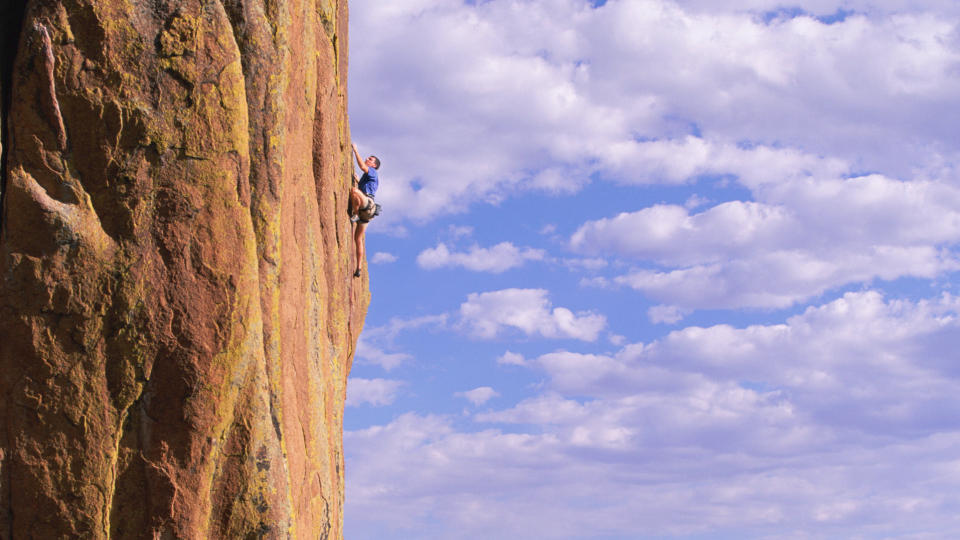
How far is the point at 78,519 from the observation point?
1059 centimetres

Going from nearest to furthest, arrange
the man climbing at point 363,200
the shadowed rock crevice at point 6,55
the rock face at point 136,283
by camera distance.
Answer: the rock face at point 136,283 < the shadowed rock crevice at point 6,55 < the man climbing at point 363,200

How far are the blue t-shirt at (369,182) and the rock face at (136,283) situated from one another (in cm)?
776

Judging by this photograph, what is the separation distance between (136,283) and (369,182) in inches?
359

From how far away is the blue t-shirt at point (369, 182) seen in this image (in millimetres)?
19531

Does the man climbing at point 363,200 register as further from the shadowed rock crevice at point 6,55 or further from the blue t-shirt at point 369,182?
the shadowed rock crevice at point 6,55

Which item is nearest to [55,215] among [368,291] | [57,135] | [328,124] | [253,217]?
[57,135]

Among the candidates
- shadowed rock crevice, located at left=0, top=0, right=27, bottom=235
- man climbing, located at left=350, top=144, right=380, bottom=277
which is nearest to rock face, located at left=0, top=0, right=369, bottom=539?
shadowed rock crevice, located at left=0, top=0, right=27, bottom=235

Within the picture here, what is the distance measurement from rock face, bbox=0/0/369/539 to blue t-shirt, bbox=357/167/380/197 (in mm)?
7760

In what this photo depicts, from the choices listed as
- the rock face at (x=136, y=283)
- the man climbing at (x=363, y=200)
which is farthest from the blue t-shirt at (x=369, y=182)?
the rock face at (x=136, y=283)

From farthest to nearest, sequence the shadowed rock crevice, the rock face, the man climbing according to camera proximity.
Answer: the man climbing
the shadowed rock crevice
the rock face

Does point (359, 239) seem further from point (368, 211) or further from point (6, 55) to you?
point (6, 55)

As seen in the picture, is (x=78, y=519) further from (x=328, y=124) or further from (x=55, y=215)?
(x=328, y=124)

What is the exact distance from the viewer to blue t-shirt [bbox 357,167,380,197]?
64.1 ft

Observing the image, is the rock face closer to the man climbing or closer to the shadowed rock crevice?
the shadowed rock crevice
